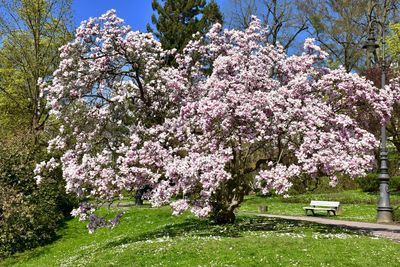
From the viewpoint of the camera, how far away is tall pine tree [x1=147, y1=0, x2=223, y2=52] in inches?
1558

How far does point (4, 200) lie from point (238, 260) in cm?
1311

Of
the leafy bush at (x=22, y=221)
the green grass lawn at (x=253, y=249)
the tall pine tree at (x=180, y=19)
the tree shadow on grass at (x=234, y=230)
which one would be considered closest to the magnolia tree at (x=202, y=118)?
the tree shadow on grass at (x=234, y=230)

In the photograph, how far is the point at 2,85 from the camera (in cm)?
3822

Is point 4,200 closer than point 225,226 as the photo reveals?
No

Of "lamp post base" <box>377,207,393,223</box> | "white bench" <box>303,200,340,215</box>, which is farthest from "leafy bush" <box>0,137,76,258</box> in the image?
"lamp post base" <box>377,207,393,223</box>

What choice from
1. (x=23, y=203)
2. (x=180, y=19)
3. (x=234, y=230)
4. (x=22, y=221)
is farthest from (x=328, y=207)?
(x=180, y=19)

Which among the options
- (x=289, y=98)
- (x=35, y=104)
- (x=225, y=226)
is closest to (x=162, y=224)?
(x=225, y=226)

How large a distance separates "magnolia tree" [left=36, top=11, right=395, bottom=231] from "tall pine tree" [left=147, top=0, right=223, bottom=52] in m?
21.7

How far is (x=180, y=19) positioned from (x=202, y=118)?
28606 millimetres

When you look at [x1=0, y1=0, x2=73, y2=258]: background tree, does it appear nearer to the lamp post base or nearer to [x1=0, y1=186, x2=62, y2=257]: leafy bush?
[x1=0, y1=186, x2=62, y2=257]: leafy bush

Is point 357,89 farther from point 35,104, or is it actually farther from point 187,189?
point 35,104

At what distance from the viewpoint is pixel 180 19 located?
41469 millimetres

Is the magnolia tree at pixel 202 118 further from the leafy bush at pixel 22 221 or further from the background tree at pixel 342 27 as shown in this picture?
the background tree at pixel 342 27

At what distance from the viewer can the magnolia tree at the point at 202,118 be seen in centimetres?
1433
